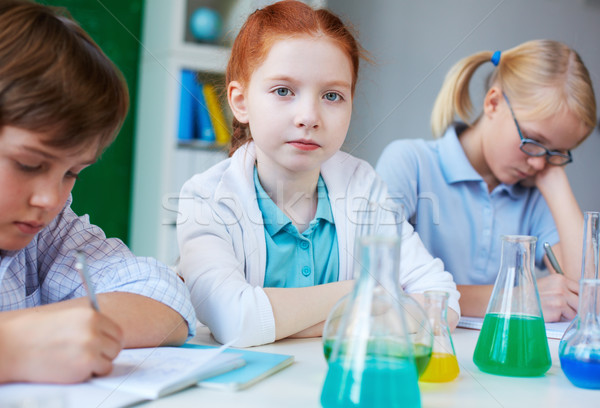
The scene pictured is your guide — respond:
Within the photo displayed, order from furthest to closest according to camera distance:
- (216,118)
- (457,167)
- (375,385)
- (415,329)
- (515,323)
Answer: (216,118), (457,167), (515,323), (415,329), (375,385)

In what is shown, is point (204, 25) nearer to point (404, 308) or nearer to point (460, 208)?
point (460, 208)

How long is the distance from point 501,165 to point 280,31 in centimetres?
81

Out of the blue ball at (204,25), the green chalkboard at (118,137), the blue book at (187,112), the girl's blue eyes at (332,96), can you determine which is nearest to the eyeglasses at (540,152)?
the girl's blue eyes at (332,96)

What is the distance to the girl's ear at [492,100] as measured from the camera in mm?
1598

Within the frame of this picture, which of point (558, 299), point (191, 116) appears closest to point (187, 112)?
point (191, 116)

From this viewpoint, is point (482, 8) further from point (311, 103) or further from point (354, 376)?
point (354, 376)

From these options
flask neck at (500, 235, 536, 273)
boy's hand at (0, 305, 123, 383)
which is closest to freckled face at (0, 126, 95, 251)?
boy's hand at (0, 305, 123, 383)

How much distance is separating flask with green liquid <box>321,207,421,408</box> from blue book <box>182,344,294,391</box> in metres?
0.12

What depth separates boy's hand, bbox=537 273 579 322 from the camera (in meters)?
1.08

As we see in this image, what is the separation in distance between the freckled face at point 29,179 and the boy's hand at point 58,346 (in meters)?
0.14

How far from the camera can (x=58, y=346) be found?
0.54 meters

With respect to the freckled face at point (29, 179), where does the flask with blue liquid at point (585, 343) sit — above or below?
below

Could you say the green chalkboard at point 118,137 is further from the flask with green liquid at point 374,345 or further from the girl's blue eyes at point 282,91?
the flask with green liquid at point 374,345

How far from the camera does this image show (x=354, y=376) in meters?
0.46
